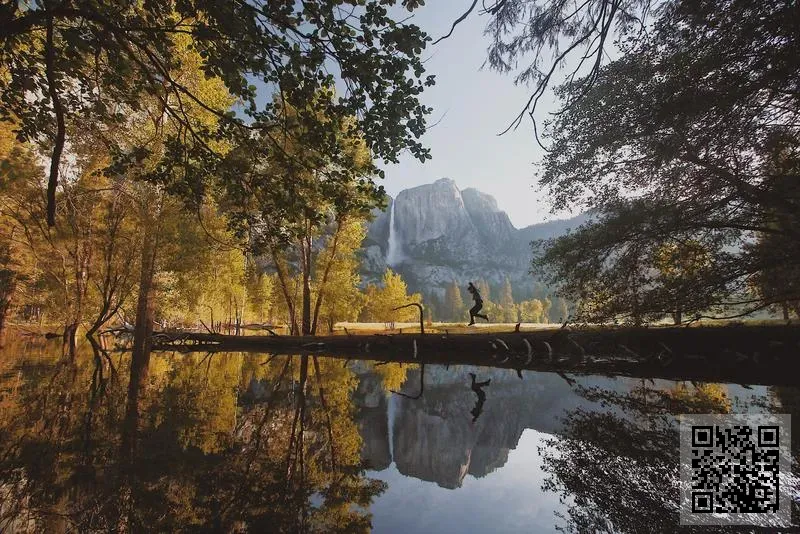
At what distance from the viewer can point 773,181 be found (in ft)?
25.8

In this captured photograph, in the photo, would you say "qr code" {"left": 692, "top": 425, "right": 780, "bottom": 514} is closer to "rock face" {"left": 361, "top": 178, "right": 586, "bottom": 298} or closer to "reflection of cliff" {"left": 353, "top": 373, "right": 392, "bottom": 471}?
"reflection of cliff" {"left": 353, "top": 373, "right": 392, "bottom": 471}

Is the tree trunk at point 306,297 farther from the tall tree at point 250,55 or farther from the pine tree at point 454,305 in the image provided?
the pine tree at point 454,305

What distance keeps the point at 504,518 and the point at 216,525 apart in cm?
182

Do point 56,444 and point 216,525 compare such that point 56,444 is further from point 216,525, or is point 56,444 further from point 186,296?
point 186,296

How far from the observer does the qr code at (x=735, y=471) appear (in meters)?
2.11

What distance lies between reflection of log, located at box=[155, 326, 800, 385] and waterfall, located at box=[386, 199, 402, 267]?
157 metres

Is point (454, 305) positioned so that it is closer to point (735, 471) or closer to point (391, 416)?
point (391, 416)

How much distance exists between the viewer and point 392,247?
18788 centimetres

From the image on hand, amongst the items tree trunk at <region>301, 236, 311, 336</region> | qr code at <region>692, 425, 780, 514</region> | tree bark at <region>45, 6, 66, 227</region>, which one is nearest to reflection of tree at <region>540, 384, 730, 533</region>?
qr code at <region>692, 425, 780, 514</region>

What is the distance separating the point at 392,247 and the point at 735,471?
18578 centimetres

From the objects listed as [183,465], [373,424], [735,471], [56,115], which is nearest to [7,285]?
[56,115]

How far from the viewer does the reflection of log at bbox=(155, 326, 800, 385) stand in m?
9.68

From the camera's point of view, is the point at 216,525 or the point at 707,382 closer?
the point at 216,525

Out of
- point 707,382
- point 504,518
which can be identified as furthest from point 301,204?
point 707,382
